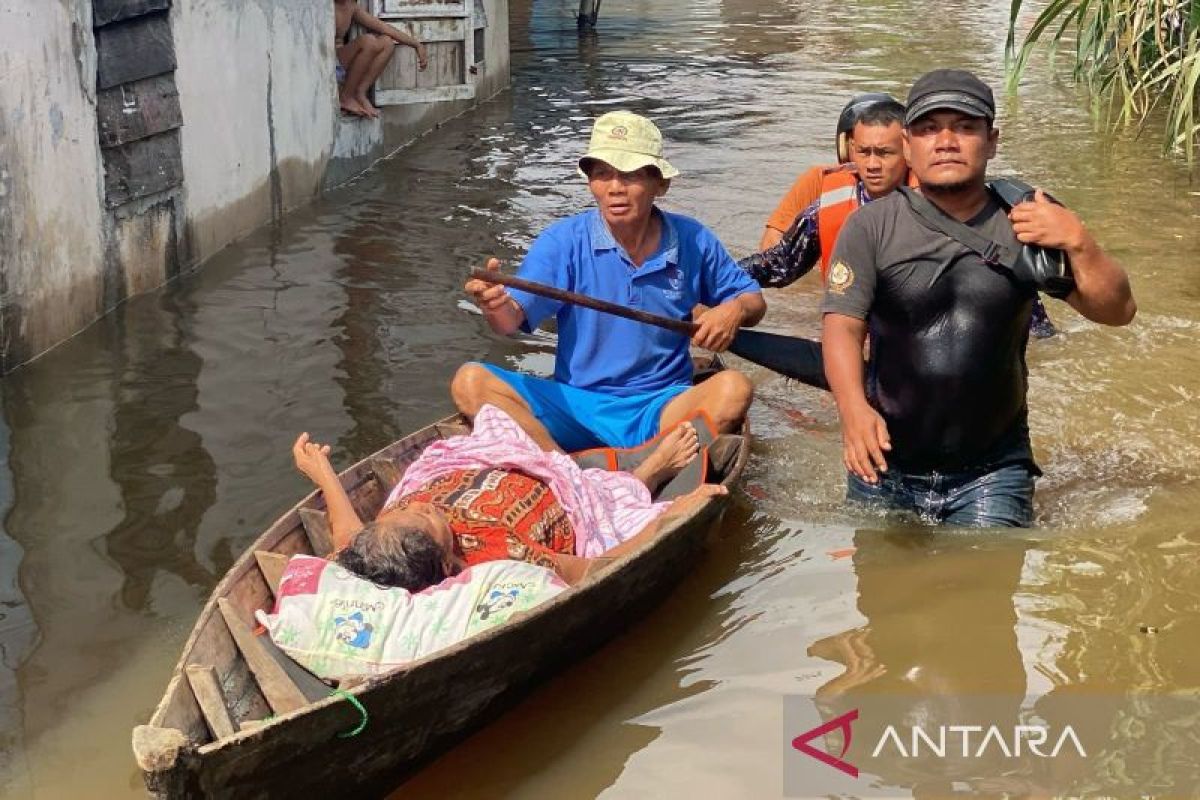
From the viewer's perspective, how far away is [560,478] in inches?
199

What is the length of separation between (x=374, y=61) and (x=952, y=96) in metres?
7.87

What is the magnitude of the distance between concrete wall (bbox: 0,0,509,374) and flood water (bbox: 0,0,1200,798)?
25cm

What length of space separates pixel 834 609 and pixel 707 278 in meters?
1.44

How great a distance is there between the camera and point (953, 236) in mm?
4582

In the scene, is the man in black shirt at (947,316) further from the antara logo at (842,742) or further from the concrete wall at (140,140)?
the concrete wall at (140,140)

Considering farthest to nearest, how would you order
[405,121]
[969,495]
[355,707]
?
[405,121] → [969,495] → [355,707]

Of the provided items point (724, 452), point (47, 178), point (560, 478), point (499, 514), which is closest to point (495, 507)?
point (499, 514)

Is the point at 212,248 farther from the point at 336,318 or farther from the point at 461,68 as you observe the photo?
the point at 461,68

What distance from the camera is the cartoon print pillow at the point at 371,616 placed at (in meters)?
3.95

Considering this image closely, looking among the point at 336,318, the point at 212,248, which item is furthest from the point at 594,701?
the point at 212,248

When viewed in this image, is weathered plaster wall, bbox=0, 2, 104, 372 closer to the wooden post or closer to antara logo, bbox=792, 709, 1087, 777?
antara logo, bbox=792, 709, 1087, 777

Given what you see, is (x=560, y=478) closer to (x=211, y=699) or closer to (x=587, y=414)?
(x=587, y=414)

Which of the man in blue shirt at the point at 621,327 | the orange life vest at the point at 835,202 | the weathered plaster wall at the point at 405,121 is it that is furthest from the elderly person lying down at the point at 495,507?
the weathered plaster wall at the point at 405,121

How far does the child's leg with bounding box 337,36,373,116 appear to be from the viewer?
37.5 feet
